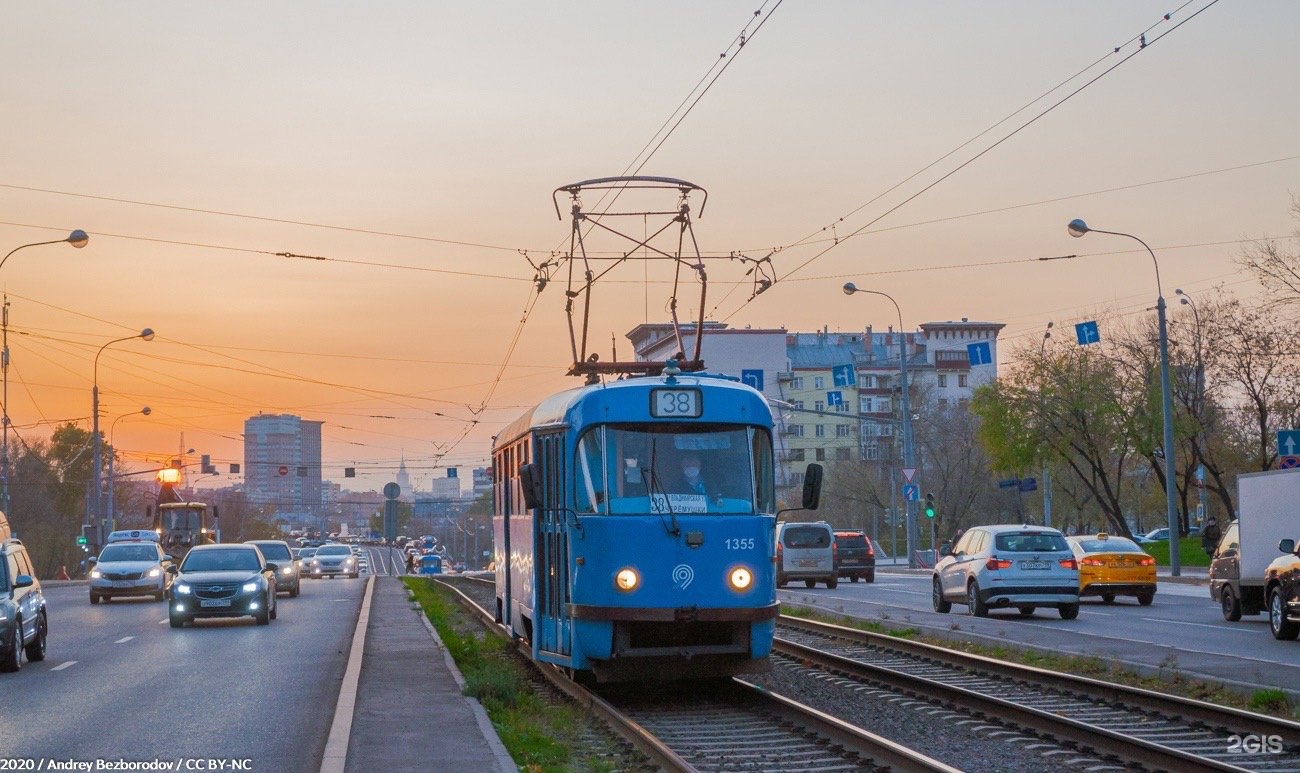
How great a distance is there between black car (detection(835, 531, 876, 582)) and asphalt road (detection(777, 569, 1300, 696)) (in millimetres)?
8409

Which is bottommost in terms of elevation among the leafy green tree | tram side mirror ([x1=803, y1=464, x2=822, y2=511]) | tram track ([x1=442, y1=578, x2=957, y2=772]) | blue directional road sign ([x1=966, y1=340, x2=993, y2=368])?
tram track ([x1=442, y1=578, x2=957, y2=772])

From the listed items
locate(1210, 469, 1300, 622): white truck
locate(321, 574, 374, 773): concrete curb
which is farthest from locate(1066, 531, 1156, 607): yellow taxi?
locate(321, 574, 374, 773): concrete curb

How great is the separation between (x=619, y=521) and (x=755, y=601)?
151 cm

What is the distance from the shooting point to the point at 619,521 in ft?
47.7

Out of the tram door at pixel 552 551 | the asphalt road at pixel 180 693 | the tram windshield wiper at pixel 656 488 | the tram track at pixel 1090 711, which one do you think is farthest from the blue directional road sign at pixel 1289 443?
the tram windshield wiper at pixel 656 488

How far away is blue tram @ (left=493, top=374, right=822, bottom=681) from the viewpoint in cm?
1450

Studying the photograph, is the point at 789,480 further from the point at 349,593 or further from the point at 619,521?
the point at 619,521

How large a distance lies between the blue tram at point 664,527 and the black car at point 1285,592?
9152 mm

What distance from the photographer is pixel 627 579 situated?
14.4 metres

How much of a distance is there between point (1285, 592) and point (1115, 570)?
1109 cm

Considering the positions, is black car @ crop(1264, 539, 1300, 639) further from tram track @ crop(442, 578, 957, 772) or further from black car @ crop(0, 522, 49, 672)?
black car @ crop(0, 522, 49, 672)

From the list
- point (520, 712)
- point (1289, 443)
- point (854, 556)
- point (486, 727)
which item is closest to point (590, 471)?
point (520, 712)

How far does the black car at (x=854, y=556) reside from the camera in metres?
46.8

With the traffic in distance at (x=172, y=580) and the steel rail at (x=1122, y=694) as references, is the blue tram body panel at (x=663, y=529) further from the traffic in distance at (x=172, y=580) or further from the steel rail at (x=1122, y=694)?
the traffic in distance at (x=172, y=580)
